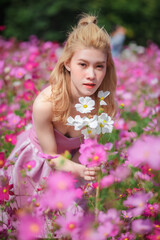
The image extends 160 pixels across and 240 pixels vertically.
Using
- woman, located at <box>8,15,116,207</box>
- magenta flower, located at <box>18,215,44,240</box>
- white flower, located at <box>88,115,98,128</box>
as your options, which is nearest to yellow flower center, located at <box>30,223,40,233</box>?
magenta flower, located at <box>18,215,44,240</box>

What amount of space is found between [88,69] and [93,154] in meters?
0.39

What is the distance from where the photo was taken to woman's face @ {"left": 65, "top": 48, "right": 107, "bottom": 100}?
3.32ft

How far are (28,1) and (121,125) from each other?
6609 mm

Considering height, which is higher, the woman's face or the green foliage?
the green foliage

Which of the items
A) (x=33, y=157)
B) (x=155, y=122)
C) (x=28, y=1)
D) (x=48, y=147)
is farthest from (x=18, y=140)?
(x=28, y=1)

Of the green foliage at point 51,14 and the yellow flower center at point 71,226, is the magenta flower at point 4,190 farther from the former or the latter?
the green foliage at point 51,14

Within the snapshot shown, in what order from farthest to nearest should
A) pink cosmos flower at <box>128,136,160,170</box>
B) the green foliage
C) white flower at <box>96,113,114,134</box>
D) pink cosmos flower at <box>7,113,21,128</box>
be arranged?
the green foliage, pink cosmos flower at <box>7,113,21,128</box>, white flower at <box>96,113,114,134</box>, pink cosmos flower at <box>128,136,160,170</box>

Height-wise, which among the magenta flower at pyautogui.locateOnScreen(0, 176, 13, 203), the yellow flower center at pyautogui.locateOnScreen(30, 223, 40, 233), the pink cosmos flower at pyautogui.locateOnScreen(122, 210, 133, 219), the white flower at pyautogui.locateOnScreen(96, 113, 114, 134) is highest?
the white flower at pyautogui.locateOnScreen(96, 113, 114, 134)

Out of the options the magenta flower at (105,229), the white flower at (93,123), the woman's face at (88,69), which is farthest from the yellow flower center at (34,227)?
the woman's face at (88,69)

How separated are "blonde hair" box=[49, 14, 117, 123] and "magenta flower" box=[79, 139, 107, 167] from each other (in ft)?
1.42

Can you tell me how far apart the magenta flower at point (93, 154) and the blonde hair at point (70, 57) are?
17.1 inches

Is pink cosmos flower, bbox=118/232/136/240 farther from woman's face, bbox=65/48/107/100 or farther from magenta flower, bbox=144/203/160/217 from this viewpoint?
woman's face, bbox=65/48/107/100

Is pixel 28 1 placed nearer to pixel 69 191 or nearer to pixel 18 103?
pixel 18 103

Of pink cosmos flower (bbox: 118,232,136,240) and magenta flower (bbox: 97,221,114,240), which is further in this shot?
pink cosmos flower (bbox: 118,232,136,240)
